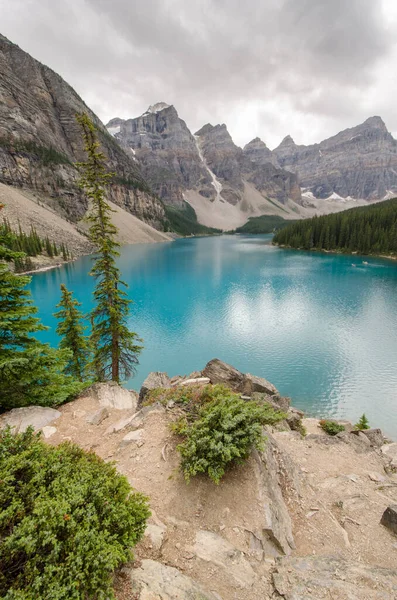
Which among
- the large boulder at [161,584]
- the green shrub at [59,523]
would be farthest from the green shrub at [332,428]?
the green shrub at [59,523]

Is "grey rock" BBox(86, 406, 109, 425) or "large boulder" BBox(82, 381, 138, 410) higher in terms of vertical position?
"grey rock" BBox(86, 406, 109, 425)

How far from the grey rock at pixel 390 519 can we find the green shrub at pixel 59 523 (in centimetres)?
699

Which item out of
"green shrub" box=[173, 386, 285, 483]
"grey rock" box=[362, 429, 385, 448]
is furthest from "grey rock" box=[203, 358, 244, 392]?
"green shrub" box=[173, 386, 285, 483]

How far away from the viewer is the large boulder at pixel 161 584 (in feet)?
12.1

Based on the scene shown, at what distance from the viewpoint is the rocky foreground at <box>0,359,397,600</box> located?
178 inches

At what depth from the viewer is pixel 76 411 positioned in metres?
10.8

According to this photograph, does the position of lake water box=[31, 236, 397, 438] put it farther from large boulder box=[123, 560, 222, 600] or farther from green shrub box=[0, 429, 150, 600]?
green shrub box=[0, 429, 150, 600]

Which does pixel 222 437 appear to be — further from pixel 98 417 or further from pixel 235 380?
pixel 235 380

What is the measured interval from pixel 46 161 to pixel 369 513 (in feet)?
576

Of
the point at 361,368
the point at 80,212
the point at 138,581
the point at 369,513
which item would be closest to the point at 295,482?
the point at 369,513

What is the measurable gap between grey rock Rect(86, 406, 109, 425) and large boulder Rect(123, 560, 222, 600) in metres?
6.64

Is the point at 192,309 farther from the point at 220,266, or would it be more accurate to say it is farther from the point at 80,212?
the point at 80,212

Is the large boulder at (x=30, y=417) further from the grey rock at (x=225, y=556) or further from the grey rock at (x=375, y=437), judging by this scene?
the grey rock at (x=375, y=437)

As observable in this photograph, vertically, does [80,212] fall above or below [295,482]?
above
